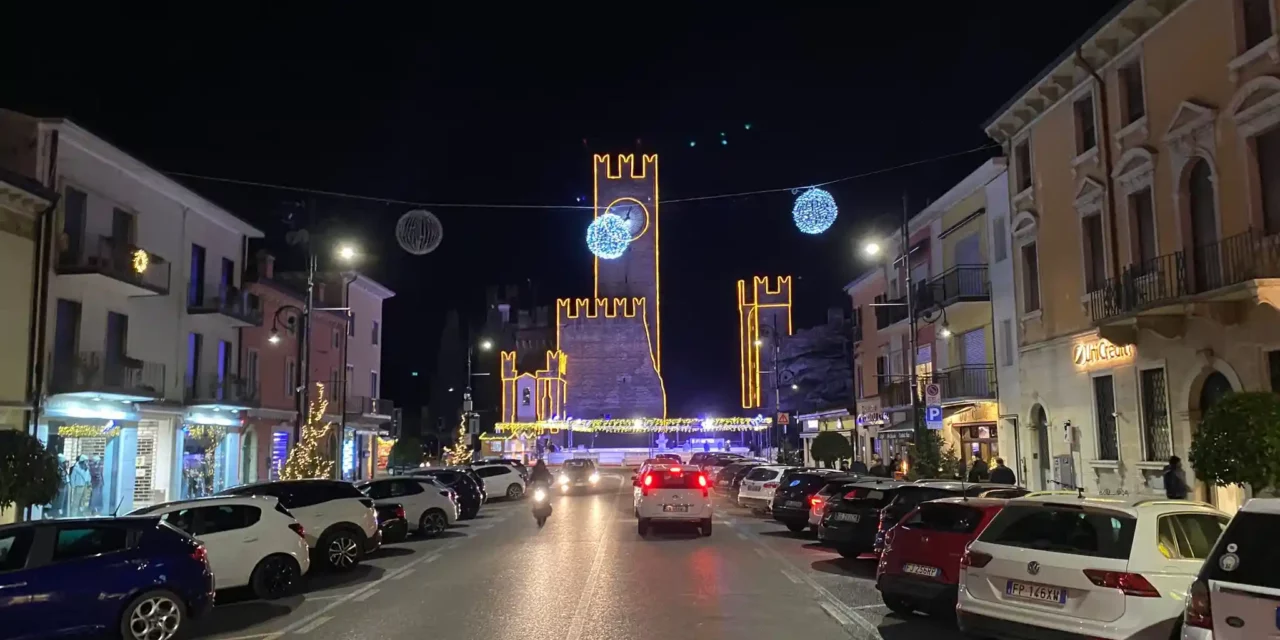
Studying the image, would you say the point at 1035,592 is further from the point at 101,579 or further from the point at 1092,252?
the point at 1092,252

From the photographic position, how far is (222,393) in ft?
102

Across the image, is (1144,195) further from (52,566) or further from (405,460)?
(405,460)

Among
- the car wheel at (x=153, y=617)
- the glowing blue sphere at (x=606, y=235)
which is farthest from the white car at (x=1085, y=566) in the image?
the glowing blue sphere at (x=606, y=235)

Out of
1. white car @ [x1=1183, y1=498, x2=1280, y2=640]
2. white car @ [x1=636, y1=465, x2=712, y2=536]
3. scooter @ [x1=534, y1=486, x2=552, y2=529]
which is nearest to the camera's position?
white car @ [x1=1183, y1=498, x2=1280, y2=640]

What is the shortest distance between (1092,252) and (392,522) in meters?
16.6

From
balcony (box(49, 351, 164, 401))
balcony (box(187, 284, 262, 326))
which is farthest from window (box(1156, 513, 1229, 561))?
balcony (box(187, 284, 262, 326))

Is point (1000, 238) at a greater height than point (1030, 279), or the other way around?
point (1000, 238)

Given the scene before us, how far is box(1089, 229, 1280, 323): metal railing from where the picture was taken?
49.4 ft

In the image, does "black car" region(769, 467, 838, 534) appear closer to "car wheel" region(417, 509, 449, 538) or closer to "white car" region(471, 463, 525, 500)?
"car wheel" region(417, 509, 449, 538)

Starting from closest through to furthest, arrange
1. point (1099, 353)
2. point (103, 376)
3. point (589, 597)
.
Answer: point (589, 597), point (1099, 353), point (103, 376)

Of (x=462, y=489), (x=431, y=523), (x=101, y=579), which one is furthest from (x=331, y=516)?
(x=462, y=489)

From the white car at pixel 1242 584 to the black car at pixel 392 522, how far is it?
17130 mm

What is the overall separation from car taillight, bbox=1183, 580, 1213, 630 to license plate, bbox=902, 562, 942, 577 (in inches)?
180

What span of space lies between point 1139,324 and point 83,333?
24.4m
